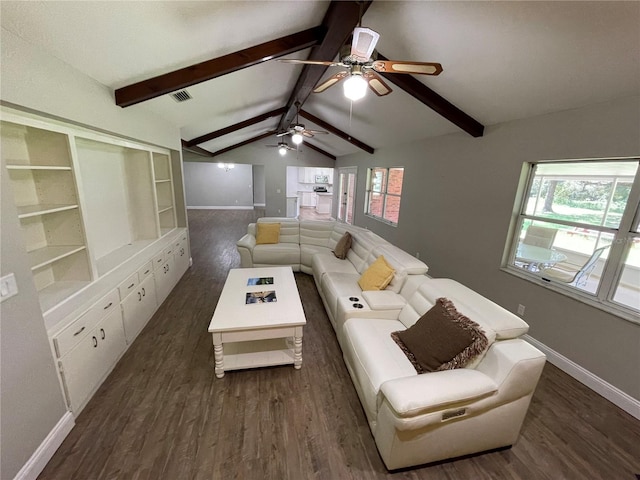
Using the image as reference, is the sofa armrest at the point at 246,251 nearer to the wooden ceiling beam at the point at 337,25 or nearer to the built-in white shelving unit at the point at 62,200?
the built-in white shelving unit at the point at 62,200

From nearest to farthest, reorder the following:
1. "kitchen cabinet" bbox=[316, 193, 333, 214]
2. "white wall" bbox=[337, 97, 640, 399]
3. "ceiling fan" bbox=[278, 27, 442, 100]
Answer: "ceiling fan" bbox=[278, 27, 442, 100], "white wall" bbox=[337, 97, 640, 399], "kitchen cabinet" bbox=[316, 193, 333, 214]

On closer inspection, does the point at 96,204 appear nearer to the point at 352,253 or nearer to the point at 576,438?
the point at 352,253

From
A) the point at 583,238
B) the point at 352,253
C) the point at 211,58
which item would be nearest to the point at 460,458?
the point at 583,238

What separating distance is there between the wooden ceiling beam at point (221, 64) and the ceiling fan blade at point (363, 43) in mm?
1035

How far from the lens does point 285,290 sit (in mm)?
2803

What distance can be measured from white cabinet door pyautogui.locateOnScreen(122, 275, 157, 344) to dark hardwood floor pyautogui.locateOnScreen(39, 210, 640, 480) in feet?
0.62

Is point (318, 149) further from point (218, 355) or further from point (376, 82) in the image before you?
point (218, 355)

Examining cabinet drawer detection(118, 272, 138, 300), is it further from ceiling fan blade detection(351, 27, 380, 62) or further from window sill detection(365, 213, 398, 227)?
window sill detection(365, 213, 398, 227)

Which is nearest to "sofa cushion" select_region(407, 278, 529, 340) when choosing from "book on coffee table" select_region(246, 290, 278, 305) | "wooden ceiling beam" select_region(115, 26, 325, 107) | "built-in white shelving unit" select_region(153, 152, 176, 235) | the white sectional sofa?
the white sectional sofa

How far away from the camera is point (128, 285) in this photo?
2.59 m

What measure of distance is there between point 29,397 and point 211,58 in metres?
2.84

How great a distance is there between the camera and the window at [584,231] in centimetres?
217

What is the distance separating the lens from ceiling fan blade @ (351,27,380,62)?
1.52 m

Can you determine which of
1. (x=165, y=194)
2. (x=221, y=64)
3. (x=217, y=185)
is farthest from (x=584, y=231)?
(x=217, y=185)
